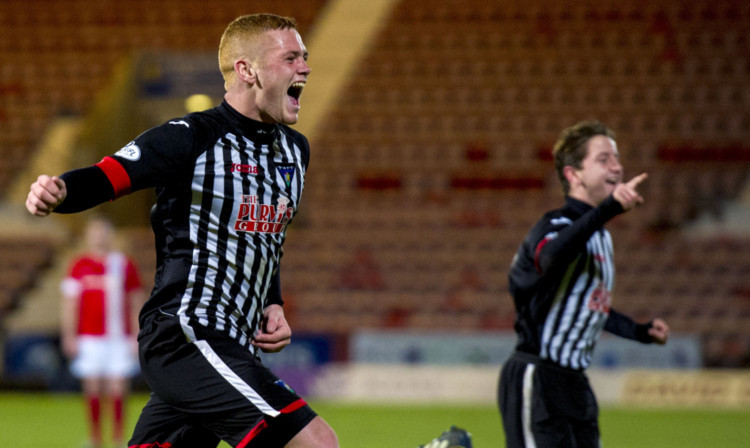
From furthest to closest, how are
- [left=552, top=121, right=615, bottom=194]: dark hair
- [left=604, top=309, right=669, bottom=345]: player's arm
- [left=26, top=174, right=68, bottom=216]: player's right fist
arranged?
1. [left=604, top=309, right=669, bottom=345]: player's arm
2. [left=552, top=121, right=615, bottom=194]: dark hair
3. [left=26, top=174, right=68, bottom=216]: player's right fist

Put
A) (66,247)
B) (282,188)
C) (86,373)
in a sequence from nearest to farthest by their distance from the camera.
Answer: (282,188) < (86,373) < (66,247)

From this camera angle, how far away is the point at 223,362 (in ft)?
10.1

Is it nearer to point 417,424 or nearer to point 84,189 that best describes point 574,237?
point 84,189

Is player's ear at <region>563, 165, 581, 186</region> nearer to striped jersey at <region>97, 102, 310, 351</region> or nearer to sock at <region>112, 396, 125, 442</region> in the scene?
striped jersey at <region>97, 102, 310, 351</region>

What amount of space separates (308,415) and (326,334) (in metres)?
9.99

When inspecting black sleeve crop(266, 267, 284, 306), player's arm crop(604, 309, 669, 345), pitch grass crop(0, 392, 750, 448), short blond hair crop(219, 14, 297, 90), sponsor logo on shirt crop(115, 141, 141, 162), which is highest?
short blond hair crop(219, 14, 297, 90)

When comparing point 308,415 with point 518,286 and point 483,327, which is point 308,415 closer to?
point 518,286

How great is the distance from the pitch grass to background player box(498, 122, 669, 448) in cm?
417

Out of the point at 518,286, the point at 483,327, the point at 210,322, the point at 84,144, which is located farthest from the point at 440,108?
the point at 210,322

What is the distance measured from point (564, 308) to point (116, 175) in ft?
6.42

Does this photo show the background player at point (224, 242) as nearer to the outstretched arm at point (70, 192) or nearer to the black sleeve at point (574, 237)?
the outstretched arm at point (70, 192)

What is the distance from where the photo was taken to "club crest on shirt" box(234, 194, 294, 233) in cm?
322

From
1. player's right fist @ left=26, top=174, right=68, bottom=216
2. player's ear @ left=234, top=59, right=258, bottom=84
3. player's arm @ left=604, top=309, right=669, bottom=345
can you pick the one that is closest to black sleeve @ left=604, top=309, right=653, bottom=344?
player's arm @ left=604, top=309, right=669, bottom=345

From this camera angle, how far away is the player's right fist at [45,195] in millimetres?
2764
